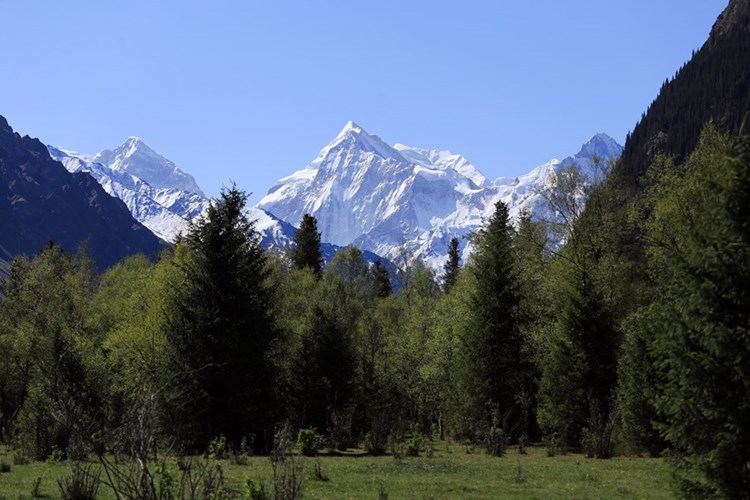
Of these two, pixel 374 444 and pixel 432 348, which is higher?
pixel 432 348

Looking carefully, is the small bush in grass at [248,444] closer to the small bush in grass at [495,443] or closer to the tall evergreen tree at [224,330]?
the tall evergreen tree at [224,330]

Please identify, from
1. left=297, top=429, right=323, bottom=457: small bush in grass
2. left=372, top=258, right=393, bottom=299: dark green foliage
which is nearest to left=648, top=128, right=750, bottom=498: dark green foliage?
left=297, top=429, right=323, bottom=457: small bush in grass

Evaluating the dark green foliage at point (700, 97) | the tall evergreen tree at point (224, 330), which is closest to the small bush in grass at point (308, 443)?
the tall evergreen tree at point (224, 330)

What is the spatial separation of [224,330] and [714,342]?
82.9ft

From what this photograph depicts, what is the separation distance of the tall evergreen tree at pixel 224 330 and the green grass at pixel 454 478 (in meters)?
4.43

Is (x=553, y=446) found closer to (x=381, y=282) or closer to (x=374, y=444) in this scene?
(x=374, y=444)

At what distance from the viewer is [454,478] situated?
2377cm

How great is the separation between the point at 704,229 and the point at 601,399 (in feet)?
Result: 85.4

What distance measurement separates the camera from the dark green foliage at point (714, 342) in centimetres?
1349

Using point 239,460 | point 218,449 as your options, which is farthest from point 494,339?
point 239,460

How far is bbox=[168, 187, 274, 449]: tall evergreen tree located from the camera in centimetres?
3434

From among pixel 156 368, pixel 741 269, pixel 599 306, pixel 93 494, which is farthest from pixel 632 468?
pixel 156 368

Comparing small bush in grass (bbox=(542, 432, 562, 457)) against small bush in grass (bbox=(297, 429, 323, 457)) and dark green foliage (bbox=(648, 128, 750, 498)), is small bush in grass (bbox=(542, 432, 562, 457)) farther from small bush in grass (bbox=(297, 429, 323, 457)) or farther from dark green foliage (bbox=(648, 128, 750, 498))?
dark green foliage (bbox=(648, 128, 750, 498))

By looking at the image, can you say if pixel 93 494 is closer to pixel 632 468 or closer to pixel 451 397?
pixel 632 468
